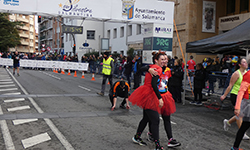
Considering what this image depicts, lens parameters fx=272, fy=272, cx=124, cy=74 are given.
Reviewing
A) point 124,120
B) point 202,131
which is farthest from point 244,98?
point 124,120

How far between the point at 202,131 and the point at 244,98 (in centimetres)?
201

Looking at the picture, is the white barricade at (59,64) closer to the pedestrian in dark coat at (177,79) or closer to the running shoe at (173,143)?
the pedestrian in dark coat at (177,79)


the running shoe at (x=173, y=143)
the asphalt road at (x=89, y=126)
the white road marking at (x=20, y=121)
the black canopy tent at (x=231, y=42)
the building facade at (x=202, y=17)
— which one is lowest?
the asphalt road at (x=89, y=126)

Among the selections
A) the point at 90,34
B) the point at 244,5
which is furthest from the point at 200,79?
the point at 90,34

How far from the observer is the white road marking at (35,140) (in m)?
5.21

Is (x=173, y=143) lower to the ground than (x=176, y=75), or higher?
lower

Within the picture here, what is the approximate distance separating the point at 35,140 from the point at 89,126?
1510 mm

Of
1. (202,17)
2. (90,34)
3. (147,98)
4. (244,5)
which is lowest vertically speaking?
(147,98)

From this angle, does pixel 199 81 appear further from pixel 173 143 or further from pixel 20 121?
pixel 20 121

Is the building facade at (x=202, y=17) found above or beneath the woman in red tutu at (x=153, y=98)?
above

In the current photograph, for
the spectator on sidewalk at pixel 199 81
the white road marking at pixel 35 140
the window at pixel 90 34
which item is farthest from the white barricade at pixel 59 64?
the window at pixel 90 34

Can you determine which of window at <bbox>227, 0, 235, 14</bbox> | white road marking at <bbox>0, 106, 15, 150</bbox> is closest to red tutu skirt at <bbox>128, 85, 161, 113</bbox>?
white road marking at <bbox>0, 106, 15, 150</bbox>

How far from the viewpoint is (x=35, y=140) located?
5457 millimetres

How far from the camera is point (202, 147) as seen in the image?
5.36 meters
